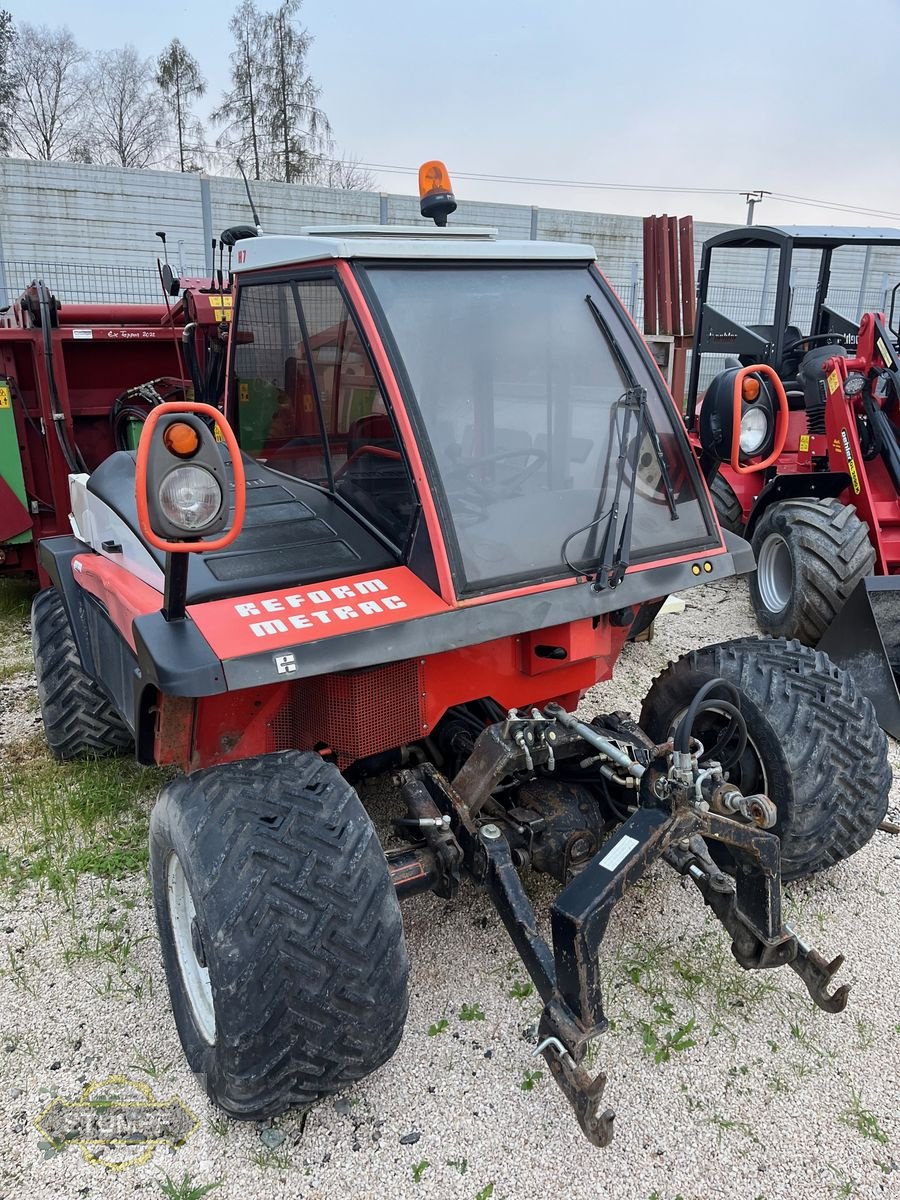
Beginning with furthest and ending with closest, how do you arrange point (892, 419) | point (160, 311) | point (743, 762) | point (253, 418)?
point (160, 311)
point (892, 419)
point (253, 418)
point (743, 762)

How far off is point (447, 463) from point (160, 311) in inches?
177

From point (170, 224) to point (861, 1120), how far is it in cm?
1458

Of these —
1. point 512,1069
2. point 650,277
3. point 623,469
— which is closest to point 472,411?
point 623,469

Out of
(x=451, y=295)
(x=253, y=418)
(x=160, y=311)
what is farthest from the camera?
(x=160, y=311)

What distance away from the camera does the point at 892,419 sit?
5484 mm

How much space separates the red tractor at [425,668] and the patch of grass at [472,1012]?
479 mm

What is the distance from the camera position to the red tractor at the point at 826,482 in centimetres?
468

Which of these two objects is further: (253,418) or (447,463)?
(253,418)

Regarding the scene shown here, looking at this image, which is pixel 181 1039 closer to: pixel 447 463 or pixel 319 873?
pixel 319 873

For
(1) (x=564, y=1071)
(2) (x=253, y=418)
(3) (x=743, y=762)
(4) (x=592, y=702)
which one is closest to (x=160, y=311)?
(2) (x=253, y=418)

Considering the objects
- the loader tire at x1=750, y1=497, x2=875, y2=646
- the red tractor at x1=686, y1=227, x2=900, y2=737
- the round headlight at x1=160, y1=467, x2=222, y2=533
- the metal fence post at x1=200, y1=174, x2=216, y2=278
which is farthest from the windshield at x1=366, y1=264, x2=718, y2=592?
the metal fence post at x1=200, y1=174, x2=216, y2=278

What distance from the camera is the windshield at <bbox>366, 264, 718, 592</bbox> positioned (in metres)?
2.58

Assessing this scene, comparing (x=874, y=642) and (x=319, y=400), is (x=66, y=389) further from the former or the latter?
(x=874, y=642)

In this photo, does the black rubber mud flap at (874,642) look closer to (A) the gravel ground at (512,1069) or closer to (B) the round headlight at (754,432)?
(A) the gravel ground at (512,1069)
